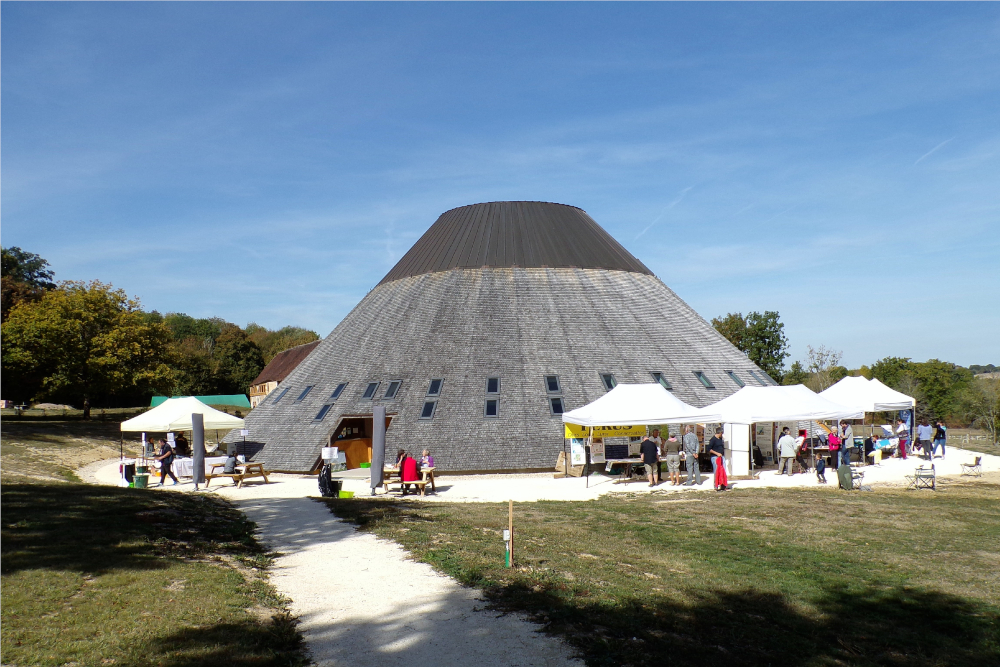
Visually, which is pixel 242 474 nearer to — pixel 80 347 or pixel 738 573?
pixel 738 573

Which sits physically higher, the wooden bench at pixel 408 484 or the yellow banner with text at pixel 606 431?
the yellow banner with text at pixel 606 431

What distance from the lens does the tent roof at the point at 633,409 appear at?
2597cm

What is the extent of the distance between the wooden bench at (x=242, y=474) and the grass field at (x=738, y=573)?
8.09 meters

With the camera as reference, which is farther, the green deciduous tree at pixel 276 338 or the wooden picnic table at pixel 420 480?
the green deciduous tree at pixel 276 338

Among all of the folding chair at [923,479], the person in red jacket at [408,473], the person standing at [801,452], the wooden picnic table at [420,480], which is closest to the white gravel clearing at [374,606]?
the person in red jacket at [408,473]

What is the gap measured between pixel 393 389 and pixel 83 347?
30.4m

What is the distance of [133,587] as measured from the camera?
33.6 ft

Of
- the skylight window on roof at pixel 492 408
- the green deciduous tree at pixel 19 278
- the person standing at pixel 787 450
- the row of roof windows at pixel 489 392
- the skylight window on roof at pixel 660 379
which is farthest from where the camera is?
the green deciduous tree at pixel 19 278

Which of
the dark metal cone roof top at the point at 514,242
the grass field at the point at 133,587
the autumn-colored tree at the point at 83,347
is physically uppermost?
the dark metal cone roof top at the point at 514,242

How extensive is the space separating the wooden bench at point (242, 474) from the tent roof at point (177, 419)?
6.37 ft

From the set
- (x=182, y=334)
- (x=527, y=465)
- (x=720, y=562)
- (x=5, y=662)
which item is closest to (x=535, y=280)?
(x=527, y=465)

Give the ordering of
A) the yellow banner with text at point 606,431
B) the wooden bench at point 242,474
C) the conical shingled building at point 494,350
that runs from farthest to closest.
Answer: the conical shingled building at point 494,350, the yellow banner with text at point 606,431, the wooden bench at point 242,474

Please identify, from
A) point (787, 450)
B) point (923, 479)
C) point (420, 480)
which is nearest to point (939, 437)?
point (923, 479)

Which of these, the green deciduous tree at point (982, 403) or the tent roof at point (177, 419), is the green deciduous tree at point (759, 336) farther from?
the tent roof at point (177, 419)
